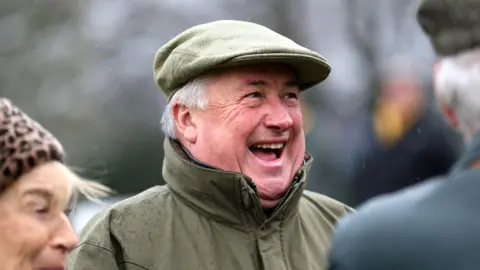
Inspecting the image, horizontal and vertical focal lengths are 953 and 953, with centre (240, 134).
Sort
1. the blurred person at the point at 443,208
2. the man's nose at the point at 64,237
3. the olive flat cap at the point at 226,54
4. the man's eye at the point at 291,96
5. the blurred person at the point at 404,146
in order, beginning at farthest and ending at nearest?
the blurred person at the point at 404,146 < the man's eye at the point at 291,96 < the olive flat cap at the point at 226,54 < the man's nose at the point at 64,237 < the blurred person at the point at 443,208

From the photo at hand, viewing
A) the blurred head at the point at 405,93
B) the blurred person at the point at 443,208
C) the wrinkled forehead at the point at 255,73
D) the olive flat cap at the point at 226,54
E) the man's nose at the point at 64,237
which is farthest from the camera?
the blurred head at the point at 405,93

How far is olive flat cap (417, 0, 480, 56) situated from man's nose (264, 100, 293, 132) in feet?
4.68

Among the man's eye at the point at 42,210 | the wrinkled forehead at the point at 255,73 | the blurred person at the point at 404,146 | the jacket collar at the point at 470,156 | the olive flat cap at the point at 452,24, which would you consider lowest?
the blurred person at the point at 404,146

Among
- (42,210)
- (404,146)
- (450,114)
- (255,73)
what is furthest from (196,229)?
(404,146)

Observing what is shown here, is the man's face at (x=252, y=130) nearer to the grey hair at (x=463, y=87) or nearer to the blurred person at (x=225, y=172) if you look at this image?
the blurred person at (x=225, y=172)

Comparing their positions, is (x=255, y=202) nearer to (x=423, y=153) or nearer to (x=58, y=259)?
(x=58, y=259)

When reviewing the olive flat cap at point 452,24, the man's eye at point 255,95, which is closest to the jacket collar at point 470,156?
the olive flat cap at point 452,24

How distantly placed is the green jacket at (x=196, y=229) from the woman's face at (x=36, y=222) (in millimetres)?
443

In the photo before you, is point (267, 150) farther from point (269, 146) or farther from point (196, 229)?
point (196, 229)

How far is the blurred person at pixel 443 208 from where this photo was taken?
209 cm

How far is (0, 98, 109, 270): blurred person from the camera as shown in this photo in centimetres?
286

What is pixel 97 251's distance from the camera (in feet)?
11.2

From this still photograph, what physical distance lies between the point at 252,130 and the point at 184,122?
0.28 metres

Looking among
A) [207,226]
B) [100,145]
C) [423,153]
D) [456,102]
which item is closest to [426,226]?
[456,102]
